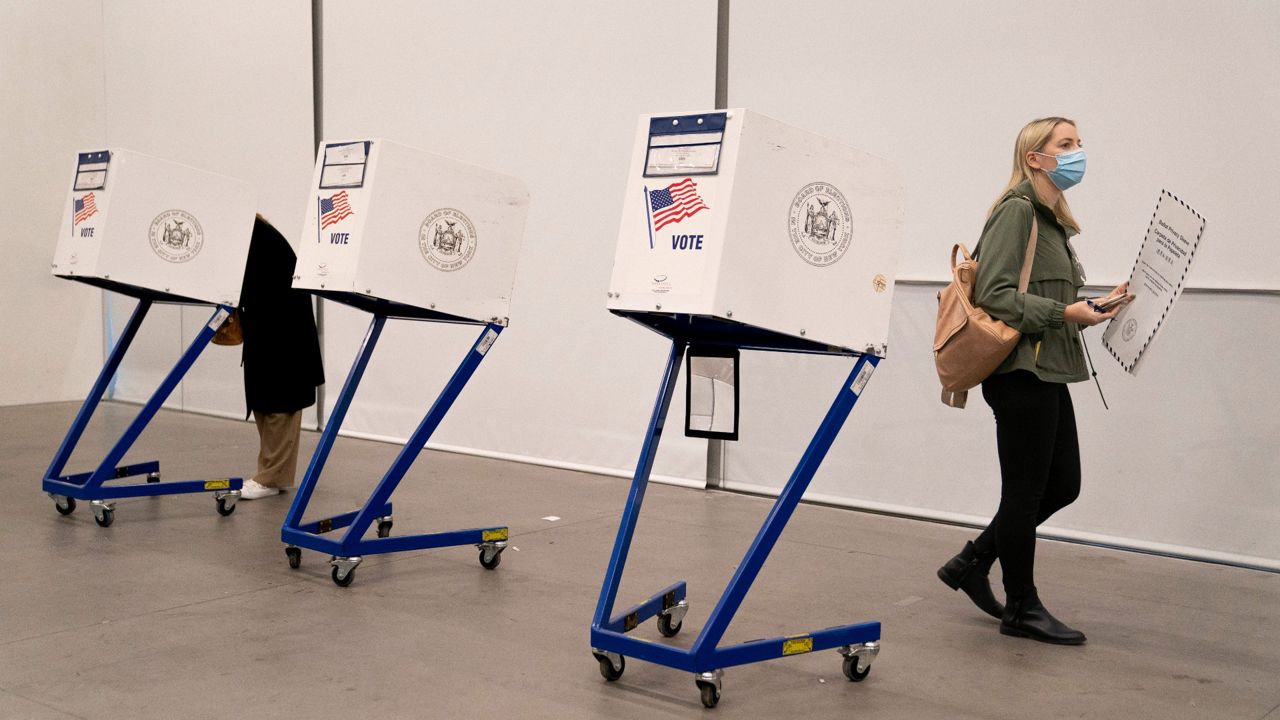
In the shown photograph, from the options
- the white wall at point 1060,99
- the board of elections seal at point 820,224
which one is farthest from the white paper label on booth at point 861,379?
the white wall at point 1060,99

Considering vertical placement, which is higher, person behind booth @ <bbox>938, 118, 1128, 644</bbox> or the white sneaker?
person behind booth @ <bbox>938, 118, 1128, 644</bbox>

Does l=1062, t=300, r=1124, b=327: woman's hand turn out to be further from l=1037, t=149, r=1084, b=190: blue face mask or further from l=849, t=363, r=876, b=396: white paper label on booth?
l=849, t=363, r=876, b=396: white paper label on booth

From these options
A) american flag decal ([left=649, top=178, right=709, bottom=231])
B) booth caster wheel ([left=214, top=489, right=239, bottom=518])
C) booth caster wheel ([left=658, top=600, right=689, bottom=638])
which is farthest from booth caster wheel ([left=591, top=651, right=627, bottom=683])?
booth caster wheel ([left=214, top=489, right=239, bottom=518])

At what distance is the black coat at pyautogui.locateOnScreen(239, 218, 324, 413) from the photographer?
4980mm

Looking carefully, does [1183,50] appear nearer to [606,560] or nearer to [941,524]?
[941,524]

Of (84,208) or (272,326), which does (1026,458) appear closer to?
(272,326)

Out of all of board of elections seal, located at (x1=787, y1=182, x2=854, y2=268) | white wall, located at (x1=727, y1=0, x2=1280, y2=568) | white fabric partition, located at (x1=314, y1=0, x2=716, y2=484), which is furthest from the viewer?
white fabric partition, located at (x1=314, y1=0, x2=716, y2=484)

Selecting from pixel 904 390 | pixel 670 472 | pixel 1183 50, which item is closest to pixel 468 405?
pixel 670 472

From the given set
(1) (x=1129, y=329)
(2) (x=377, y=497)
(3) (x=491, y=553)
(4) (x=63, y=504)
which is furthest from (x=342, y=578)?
(1) (x=1129, y=329)

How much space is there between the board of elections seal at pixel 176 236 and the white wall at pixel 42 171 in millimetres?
5089

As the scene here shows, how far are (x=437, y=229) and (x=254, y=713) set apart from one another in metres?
1.67

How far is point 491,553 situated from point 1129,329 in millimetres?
2208

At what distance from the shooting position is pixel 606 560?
414 centimetres

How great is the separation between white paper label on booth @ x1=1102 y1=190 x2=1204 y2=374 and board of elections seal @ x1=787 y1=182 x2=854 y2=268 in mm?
894
